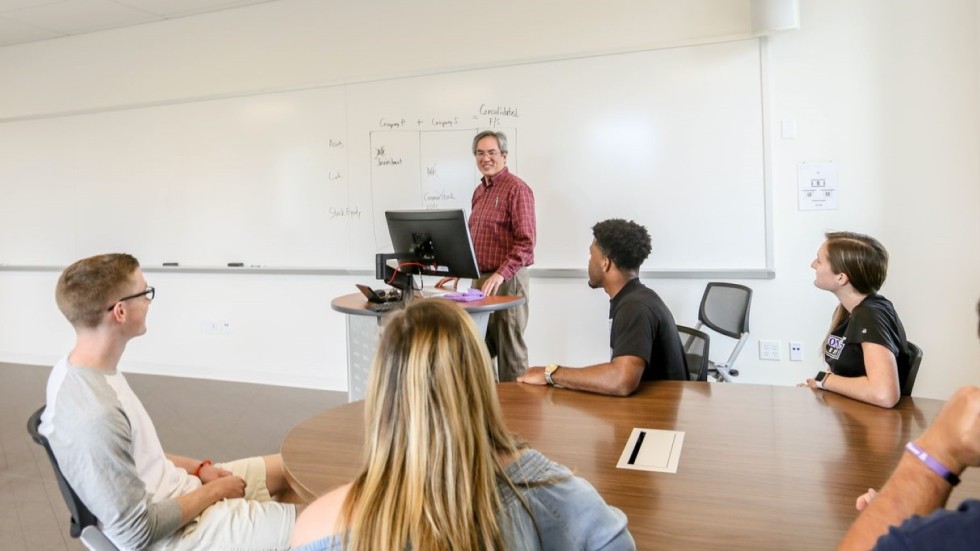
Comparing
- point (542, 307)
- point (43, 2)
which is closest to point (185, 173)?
point (43, 2)

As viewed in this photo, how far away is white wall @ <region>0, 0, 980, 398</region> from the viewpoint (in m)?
3.18

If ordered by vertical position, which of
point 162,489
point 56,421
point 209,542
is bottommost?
point 209,542

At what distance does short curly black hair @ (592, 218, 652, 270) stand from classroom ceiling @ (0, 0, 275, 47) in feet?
11.6

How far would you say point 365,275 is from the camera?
4.38 m

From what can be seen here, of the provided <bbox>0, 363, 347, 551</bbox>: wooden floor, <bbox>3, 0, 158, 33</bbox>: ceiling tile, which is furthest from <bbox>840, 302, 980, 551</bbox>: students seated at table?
<bbox>3, 0, 158, 33</bbox>: ceiling tile

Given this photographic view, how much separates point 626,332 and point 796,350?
81.2 inches

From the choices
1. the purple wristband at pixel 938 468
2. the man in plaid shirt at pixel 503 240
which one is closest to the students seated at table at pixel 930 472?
the purple wristband at pixel 938 468

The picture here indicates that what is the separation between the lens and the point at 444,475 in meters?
Result: 0.79

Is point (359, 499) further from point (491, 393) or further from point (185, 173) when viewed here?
point (185, 173)

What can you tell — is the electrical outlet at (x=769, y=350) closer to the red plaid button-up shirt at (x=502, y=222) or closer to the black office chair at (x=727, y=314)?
the black office chair at (x=727, y=314)

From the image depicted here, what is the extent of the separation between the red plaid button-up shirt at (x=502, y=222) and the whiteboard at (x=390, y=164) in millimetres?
444

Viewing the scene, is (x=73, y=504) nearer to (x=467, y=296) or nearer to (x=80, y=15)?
(x=467, y=296)

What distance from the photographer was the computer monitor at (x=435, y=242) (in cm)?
269

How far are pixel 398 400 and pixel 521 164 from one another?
319 centimetres
